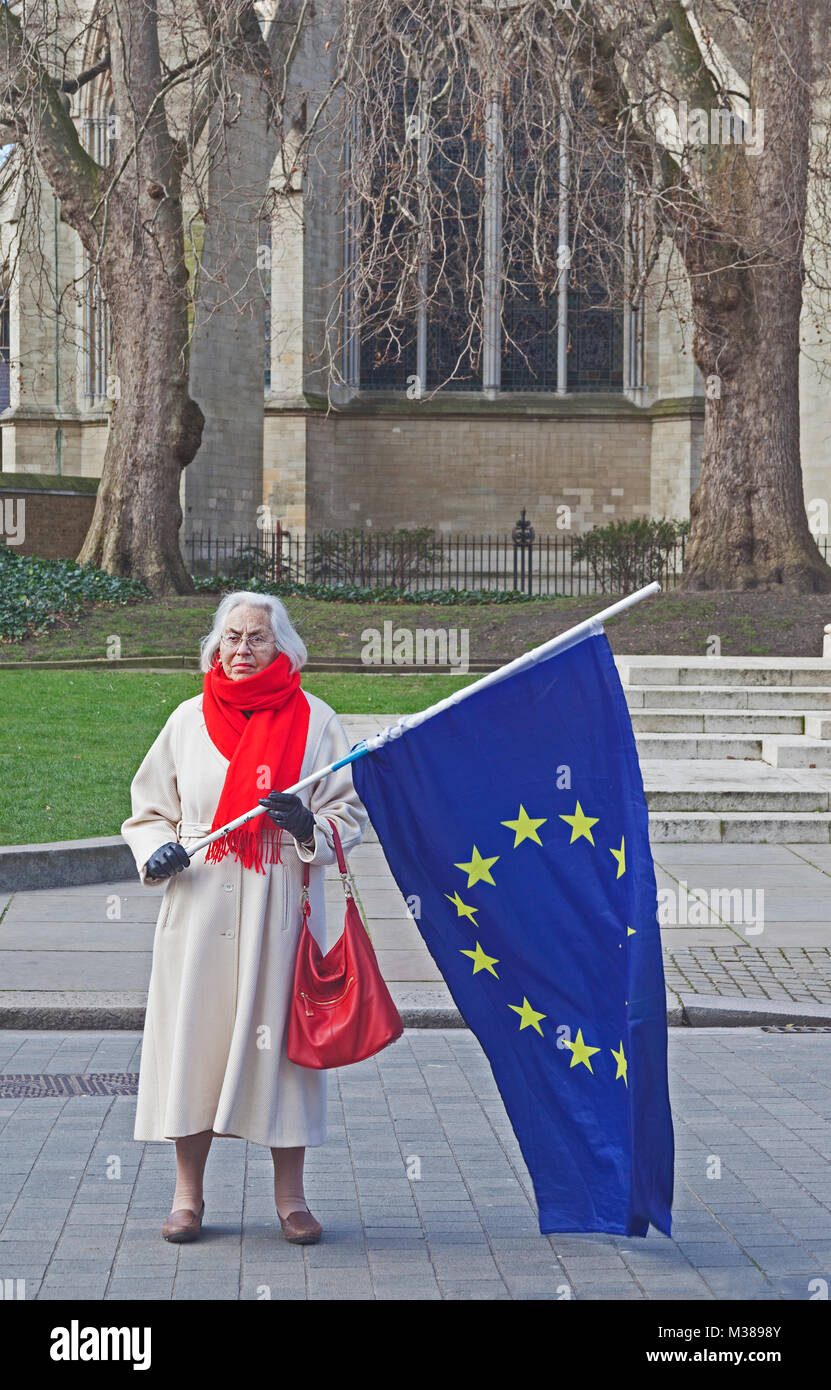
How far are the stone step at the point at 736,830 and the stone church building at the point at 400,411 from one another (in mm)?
19503

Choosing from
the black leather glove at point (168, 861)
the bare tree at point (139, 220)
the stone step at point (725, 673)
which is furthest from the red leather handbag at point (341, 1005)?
the bare tree at point (139, 220)

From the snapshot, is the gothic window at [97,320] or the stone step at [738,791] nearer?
the stone step at [738,791]

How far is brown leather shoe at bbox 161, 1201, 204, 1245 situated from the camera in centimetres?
450

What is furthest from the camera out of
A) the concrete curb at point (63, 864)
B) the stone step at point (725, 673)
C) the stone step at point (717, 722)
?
the stone step at point (725, 673)

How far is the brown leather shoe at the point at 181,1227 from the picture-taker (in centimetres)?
450

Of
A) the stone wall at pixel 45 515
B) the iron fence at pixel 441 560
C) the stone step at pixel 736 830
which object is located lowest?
the stone step at pixel 736 830

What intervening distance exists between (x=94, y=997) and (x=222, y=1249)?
9.23 ft

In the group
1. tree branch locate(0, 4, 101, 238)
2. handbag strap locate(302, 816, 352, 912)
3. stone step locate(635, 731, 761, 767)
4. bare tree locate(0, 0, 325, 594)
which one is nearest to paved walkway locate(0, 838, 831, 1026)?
handbag strap locate(302, 816, 352, 912)

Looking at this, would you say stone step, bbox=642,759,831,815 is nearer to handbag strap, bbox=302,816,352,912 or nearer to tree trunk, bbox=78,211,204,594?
handbag strap, bbox=302,816,352,912

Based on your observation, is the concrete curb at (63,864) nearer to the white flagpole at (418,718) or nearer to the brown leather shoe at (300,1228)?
the brown leather shoe at (300,1228)

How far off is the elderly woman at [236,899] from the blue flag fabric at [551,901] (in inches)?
9.4

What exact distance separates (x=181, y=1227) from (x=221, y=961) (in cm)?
75

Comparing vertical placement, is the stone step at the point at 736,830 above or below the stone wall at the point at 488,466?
below

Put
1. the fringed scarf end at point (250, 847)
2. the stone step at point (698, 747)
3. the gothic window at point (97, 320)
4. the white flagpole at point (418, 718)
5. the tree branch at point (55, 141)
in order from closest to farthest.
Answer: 1. the white flagpole at point (418, 718)
2. the fringed scarf end at point (250, 847)
3. the stone step at point (698, 747)
4. the tree branch at point (55, 141)
5. the gothic window at point (97, 320)
